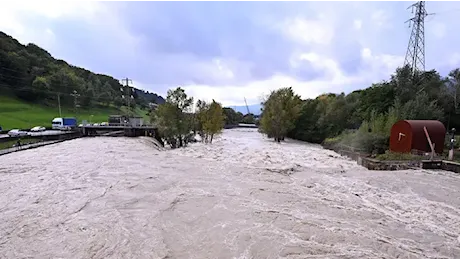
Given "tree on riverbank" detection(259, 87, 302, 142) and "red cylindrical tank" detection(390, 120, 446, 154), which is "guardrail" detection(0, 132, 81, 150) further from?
"red cylindrical tank" detection(390, 120, 446, 154)

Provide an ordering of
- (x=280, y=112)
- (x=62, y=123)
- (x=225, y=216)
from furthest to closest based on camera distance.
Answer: (x=62, y=123) < (x=280, y=112) < (x=225, y=216)

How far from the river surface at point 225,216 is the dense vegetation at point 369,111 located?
1241 cm

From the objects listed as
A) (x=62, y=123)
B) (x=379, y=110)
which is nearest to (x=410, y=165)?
(x=379, y=110)

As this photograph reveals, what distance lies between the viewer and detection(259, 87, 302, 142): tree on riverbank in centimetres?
A: 4191

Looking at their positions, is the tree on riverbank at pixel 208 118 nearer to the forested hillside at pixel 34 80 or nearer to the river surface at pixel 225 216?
the forested hillside at pixel 34 80

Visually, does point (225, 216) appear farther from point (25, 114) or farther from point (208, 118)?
point (25, 114)

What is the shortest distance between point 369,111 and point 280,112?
12.4m

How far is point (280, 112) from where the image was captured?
41688mm

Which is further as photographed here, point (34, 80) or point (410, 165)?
point (34, 80)

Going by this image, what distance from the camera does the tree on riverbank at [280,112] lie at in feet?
137

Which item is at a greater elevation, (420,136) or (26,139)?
(420,136)

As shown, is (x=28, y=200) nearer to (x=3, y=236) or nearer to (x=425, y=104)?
(x=3, y=236)

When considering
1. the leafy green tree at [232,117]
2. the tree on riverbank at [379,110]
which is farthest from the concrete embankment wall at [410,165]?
the leafy green tree at [232,117]

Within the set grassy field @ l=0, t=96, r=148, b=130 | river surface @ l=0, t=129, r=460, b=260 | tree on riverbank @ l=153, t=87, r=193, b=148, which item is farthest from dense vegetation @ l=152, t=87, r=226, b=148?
grassy field @ l=0, t=96, r=148, b=130
